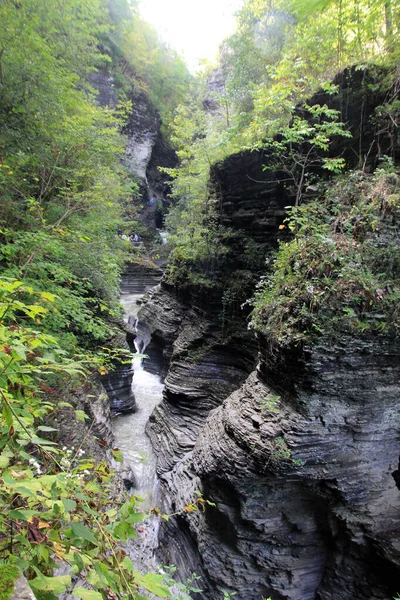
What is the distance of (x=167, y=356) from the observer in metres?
12.8

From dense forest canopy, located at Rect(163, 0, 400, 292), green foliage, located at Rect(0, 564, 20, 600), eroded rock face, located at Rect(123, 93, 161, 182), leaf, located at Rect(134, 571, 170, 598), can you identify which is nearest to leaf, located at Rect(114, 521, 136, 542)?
leaf, located at Rect(134, 571, 170, 598)

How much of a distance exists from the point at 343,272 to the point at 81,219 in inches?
242

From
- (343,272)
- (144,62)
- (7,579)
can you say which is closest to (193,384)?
(343,272)

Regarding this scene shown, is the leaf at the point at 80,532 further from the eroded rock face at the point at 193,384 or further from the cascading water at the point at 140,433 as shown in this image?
the eroded rock face at the point at 193,384

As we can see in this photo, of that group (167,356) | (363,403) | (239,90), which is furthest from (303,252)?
(167,356)

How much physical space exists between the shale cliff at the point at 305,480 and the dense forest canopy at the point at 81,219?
2.19 ft

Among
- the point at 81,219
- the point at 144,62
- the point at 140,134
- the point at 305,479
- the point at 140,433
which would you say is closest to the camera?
the point at 305,479

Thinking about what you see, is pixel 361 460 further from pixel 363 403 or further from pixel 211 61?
pixel 211 61

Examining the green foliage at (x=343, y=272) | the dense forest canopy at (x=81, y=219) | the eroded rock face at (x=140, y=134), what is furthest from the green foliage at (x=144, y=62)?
the green foliage at (x=343, y=272)

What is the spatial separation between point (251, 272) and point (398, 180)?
14.6 ft

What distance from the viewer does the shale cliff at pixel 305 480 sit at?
14.2 feet

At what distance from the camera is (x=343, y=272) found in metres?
4.38

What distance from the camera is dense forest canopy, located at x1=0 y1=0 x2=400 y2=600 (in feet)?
4.39

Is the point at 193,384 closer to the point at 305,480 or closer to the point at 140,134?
the point at 305,480
